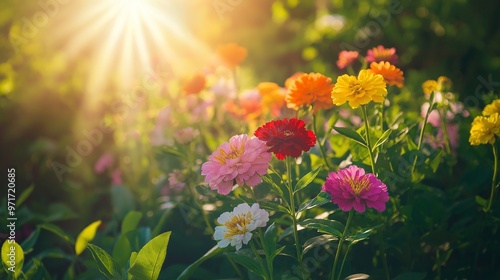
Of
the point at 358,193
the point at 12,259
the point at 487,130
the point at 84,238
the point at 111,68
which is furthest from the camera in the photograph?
the point at 111,68

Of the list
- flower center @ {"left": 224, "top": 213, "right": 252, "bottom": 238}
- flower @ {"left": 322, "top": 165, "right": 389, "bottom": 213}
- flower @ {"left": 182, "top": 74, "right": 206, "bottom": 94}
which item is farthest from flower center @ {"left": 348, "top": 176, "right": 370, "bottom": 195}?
flower @ {"left": 182, "top": 74, "right": 206, "bottom": 94}

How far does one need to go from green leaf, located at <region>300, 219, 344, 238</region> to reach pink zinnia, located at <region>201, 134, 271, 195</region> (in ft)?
0.50

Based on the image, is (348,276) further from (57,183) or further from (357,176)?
(57,183)

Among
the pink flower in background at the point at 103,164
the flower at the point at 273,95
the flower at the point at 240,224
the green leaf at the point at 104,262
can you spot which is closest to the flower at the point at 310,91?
the flower at the point at 240,224

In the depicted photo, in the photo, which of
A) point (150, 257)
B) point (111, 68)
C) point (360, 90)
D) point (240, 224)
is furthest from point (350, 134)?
point (111, 68)

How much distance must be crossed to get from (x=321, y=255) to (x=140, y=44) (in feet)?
8.63

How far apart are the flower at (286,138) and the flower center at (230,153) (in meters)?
0.05

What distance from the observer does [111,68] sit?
12.6 ft

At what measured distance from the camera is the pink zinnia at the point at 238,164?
1.08m

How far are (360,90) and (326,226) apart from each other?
31cm

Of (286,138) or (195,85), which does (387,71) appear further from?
(195,85)

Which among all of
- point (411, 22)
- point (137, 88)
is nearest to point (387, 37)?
point (411, 22)

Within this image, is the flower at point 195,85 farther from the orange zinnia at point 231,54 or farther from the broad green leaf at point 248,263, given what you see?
the broad green leaf at point 248,263

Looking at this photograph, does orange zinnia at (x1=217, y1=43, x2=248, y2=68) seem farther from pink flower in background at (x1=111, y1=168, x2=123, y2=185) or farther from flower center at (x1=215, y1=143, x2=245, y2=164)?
flower center at (x1=215, y1=143, x2=245, y2=164)
